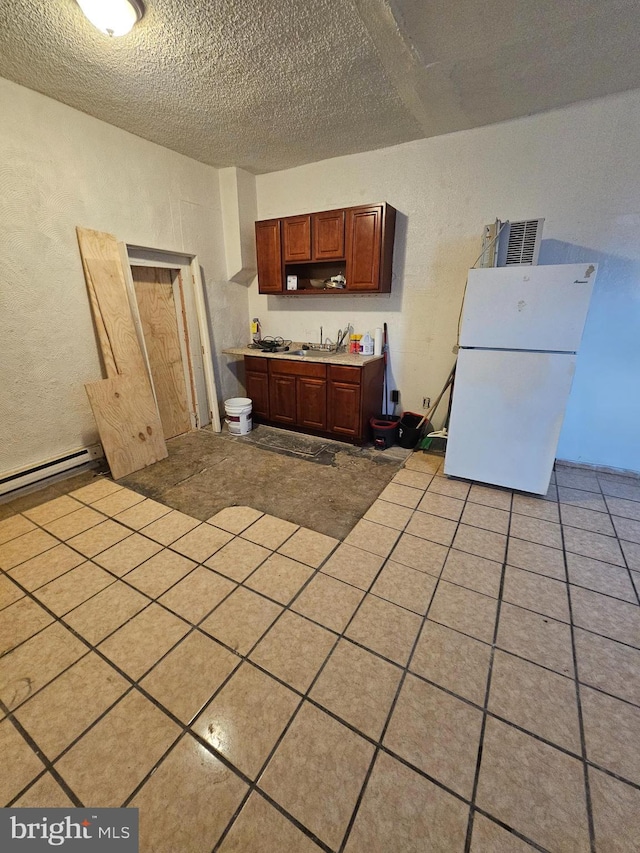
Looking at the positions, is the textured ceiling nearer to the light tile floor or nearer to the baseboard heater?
the baseboard heater

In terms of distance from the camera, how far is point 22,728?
126 centimetres

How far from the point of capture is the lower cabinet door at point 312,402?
3.64 metres

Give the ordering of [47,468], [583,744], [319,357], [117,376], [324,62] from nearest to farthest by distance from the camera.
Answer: [583,744] → [324,62] → [47,468] → [117,376] → [319,357]

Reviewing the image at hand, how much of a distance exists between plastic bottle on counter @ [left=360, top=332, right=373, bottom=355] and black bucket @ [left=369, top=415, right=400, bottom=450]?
2.39 ft

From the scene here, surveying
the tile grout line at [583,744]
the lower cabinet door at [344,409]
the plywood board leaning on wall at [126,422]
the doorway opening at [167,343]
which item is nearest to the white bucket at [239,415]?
the doorway opening at [167,343]

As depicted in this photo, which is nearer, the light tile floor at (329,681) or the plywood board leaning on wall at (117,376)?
the light tile floor at (329,681)

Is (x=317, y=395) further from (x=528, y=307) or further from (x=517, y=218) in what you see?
(x=517, y=218)

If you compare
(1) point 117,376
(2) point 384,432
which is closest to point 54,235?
(1) point 117,376

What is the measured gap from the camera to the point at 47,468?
9.21 feet

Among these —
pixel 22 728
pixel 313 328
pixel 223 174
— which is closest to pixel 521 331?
pixel 313 328

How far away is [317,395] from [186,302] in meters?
1.73

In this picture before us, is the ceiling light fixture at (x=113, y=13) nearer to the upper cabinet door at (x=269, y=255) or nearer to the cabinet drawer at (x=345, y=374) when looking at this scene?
the upper cabinet door at (x=269, y=255)

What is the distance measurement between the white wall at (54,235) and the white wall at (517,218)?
1636mm

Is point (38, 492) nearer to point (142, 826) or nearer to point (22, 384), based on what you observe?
point (22, 384)
